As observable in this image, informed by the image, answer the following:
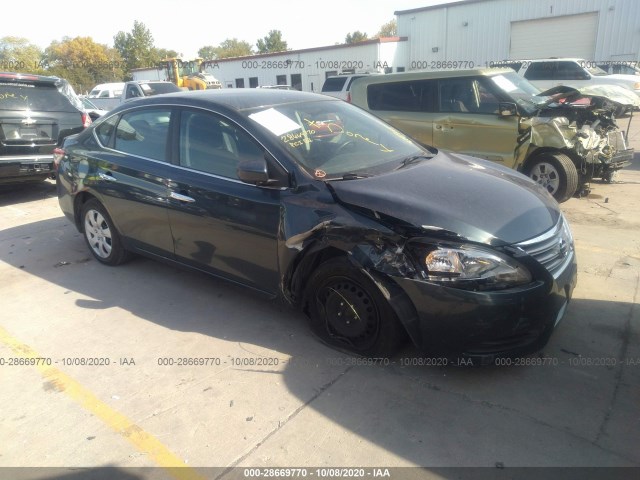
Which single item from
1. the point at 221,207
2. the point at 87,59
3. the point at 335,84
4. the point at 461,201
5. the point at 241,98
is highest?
the point at 87,59

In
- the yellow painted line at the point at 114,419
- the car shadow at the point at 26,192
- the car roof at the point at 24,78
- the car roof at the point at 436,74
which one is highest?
the car roof at the point at 24,78

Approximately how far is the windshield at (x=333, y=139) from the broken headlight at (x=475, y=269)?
930 millimetres

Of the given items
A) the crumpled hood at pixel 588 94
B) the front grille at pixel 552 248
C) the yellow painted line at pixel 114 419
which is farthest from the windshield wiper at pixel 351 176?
the crumpled hood at pixel 588 94

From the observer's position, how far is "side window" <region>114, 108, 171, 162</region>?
417 cm

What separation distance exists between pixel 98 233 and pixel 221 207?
6.69ft

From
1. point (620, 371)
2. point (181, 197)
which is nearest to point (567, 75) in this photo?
point (620, 371)

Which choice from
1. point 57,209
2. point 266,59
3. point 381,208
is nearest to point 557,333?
point 381,208

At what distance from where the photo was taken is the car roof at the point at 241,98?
12.6 feet

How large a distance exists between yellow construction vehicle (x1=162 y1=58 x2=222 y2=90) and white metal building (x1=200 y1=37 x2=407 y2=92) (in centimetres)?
758

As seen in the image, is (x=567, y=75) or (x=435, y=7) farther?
(x=435, y=7)

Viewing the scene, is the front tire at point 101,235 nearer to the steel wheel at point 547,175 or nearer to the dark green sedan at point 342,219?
the dark green sedan at point 342,219

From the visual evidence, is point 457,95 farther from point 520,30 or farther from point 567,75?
point 520,30

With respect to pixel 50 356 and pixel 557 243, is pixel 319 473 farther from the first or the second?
pixel 50 356

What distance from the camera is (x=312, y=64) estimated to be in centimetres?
3225
